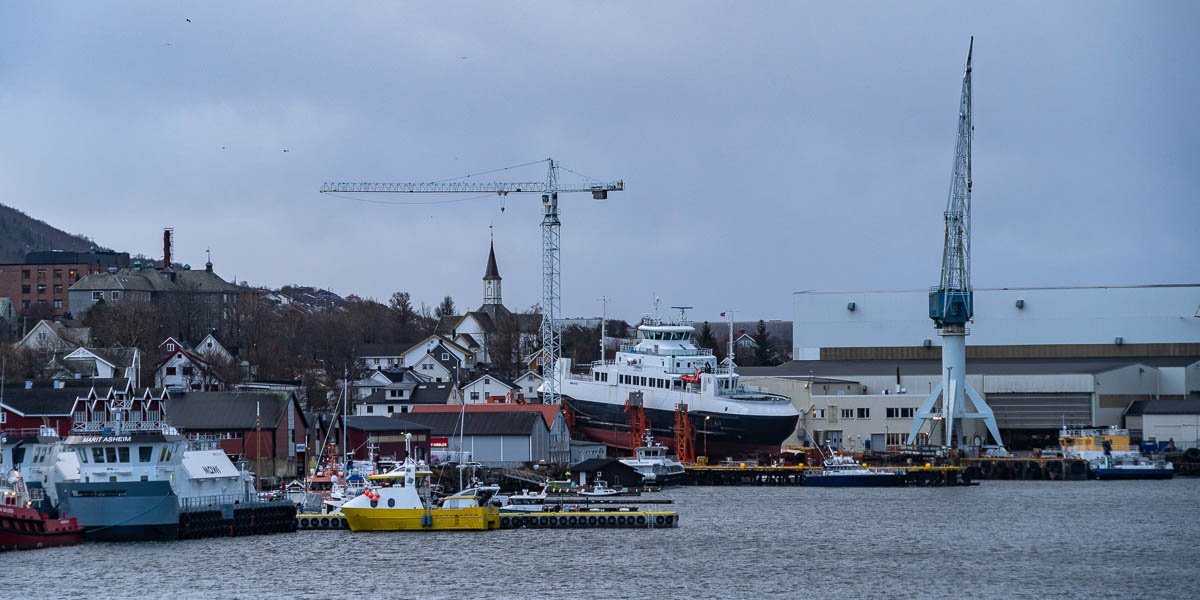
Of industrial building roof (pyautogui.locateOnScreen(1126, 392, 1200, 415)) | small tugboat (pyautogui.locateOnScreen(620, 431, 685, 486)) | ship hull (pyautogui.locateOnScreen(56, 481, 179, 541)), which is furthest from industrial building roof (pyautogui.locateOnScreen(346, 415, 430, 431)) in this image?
industrial building roof (pyautogui.locateOnScreen(1126, 392, 1200, 415))

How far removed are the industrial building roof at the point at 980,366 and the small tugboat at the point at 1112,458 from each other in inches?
440

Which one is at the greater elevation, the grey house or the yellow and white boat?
the grey house

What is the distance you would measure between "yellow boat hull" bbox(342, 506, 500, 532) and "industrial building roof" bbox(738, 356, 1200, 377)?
53747 millimetres

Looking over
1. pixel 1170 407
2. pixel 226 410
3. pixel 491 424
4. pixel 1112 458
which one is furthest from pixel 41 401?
pixel 1170 407

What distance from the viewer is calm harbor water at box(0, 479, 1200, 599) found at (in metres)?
39.3

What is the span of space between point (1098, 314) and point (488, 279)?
84224mm

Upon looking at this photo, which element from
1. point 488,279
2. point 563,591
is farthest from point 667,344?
point 488,279

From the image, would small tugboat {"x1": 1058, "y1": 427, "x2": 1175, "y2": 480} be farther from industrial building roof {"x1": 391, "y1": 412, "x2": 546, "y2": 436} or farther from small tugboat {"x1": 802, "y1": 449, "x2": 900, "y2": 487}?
industrial building roof {"x1": 391, "y1": 412, "x2": 546, "y2": 436}

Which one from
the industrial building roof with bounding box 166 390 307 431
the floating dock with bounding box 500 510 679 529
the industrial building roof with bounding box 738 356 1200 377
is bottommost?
the floating dock with bounding box 500 510 679 529

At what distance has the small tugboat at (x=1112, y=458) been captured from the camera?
272ft

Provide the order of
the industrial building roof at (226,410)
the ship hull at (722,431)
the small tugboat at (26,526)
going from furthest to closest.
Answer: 1. the ship hull at (722,431)
2. the industrial building roof at (226,410)
3. the small tugboat at (26,526)

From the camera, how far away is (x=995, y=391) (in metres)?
97.4

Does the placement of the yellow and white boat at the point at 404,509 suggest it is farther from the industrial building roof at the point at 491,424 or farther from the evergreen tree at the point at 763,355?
the evergreen tree at the point at 763,355

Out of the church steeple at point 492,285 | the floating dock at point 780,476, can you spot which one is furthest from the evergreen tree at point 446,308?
the floating dock at point 780,476
